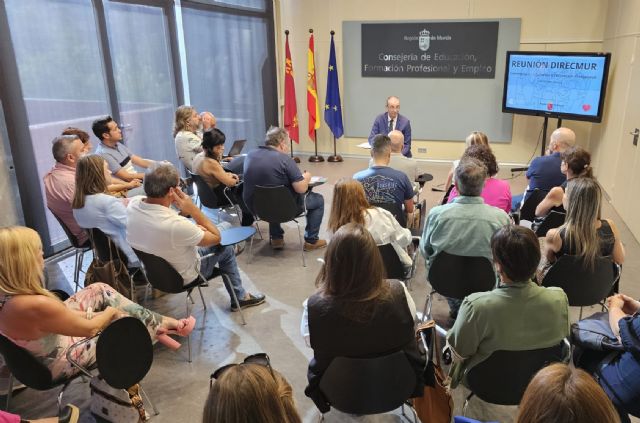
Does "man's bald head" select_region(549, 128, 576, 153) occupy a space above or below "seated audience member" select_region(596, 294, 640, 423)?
above

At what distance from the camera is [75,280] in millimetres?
3881

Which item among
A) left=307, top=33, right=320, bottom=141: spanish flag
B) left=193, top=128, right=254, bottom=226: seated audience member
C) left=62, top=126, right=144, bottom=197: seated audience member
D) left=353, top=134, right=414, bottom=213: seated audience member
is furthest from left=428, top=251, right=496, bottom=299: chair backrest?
left=307, top=33, right=320, bottom=141: spanish flag

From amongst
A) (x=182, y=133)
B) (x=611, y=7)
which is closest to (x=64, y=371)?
(x=182, y=133)

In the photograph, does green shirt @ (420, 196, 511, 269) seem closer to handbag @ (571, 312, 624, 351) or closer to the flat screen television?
handbag @ (571, 312, 624, 351)

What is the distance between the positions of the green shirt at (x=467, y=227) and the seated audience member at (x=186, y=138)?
9.91 feet

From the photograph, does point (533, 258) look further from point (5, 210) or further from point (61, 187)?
point (5, 210)

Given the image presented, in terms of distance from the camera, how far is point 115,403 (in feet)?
8.06

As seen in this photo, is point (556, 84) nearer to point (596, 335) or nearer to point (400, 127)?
point (400, 127)

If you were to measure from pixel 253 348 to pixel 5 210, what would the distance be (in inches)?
101

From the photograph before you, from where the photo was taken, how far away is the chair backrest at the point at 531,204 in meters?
4.10

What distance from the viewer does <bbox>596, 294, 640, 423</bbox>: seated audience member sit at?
193cm

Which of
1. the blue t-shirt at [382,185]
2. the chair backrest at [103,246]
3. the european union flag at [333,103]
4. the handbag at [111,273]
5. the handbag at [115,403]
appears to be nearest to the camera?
the handbag at [115,403]

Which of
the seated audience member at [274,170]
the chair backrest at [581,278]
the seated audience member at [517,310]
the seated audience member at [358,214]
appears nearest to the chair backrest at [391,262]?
the seated audience member at [358,214]

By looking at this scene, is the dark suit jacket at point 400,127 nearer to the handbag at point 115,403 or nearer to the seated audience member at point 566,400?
the handbag at point 115,403
